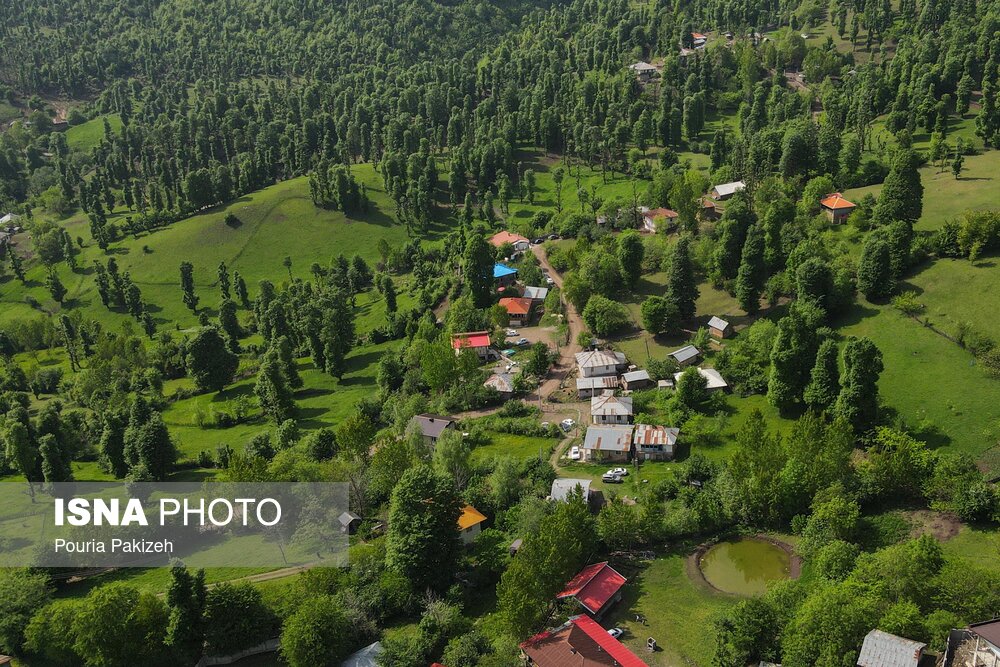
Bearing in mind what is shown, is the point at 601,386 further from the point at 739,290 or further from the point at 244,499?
the point at 244,499

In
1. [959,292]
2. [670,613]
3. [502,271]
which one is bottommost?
[502,271]

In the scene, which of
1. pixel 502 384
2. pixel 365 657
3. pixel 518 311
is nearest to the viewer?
pixel 365 657

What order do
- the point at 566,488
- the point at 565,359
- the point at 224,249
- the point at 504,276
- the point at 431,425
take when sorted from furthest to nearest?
the point at 224,249
the point at 504,276
the point at 565,359
the point at 431,425
the point at 566,488

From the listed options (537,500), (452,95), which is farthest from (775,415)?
(452,95)

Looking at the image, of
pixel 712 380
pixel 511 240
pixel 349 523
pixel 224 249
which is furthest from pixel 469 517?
pixel 224 249

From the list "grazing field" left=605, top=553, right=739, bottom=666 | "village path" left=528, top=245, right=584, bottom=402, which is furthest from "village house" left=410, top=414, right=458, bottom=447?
"grazing field" left=605, top=553, right=739, bottom=666

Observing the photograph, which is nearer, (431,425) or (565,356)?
(431,425)

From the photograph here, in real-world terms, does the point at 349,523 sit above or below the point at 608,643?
below

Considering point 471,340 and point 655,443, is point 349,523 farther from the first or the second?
point 471,340
